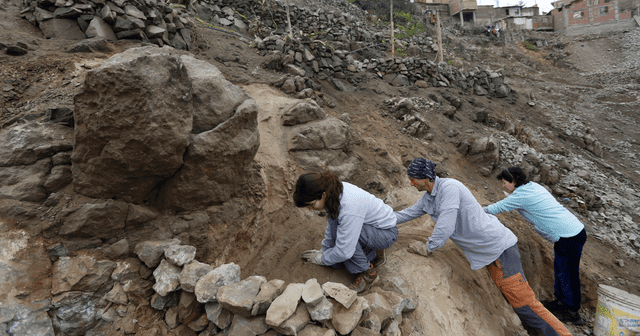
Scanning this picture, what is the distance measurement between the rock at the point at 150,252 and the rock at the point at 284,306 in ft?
3.86

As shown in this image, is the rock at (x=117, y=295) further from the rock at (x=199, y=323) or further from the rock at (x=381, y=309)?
the rock at (x=381, y=309)

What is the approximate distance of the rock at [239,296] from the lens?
1.90 metres

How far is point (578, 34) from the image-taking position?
2339cm

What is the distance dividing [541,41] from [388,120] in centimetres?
2458

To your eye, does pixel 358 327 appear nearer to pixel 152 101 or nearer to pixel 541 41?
pixel 152 101

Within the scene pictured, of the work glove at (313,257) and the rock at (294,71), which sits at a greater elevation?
the rock at (294,71)

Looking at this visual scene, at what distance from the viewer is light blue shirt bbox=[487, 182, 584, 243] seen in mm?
3191

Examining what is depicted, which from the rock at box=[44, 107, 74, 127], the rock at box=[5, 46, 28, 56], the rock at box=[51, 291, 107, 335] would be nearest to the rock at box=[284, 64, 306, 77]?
the rock at box=[5, 46, 28, 56]

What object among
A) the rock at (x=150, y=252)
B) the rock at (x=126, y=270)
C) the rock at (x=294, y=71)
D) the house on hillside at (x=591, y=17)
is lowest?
the rock at (x=126, y=270)

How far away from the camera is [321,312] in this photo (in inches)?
74.4

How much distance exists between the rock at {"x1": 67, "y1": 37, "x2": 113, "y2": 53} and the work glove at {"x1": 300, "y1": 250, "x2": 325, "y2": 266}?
4953 millimetres

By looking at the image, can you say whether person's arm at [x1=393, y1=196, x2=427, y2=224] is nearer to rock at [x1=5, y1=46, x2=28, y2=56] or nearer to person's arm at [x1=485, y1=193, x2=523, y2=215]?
person's arm at [x1=485, y1=193, x2=523, y2=215]

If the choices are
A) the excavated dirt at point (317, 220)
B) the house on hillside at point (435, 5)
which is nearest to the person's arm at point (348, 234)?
the excavated dirt at point (317, 220)

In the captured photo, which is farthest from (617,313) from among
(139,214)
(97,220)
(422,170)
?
(97,220)
